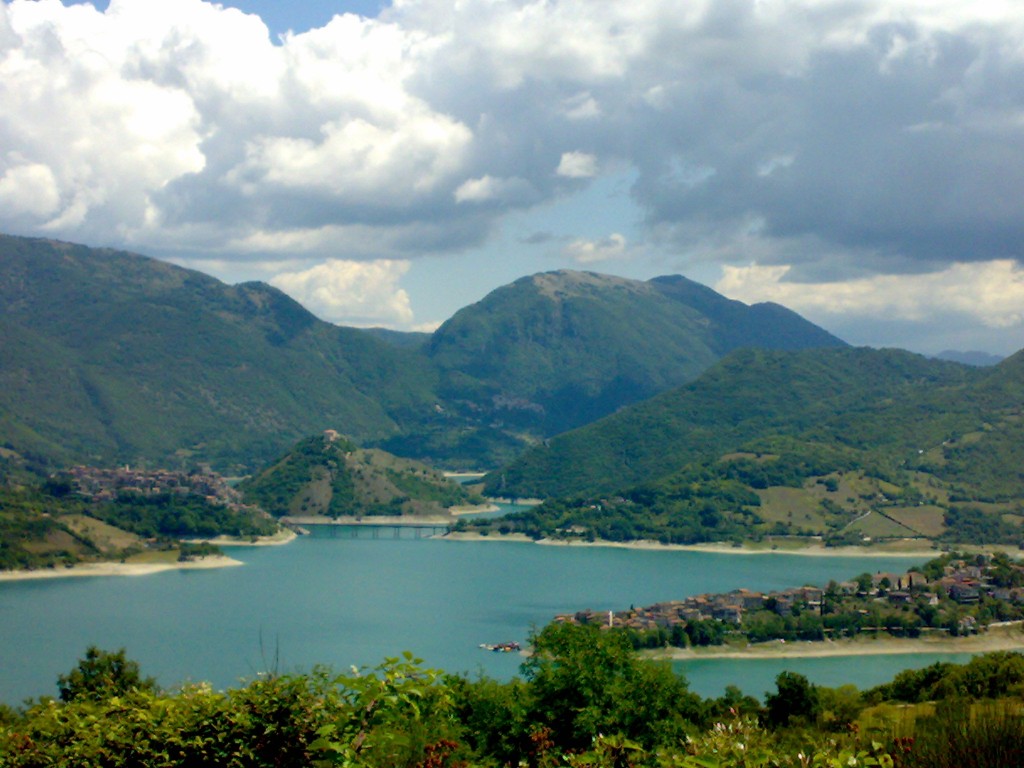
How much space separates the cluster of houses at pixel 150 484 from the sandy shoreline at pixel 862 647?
2847 inches

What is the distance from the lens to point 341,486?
132 metres

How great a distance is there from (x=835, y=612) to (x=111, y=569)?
170 feet

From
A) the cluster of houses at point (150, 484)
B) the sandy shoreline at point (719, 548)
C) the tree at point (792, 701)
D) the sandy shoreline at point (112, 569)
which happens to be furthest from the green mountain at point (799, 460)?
the tree at point (792, 701)

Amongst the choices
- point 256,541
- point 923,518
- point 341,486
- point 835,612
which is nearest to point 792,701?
point 835,612

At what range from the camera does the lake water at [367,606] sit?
4747 centimetres

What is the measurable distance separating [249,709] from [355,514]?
12331 centimetres

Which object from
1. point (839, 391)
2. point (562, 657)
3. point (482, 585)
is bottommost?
point (482, 585)

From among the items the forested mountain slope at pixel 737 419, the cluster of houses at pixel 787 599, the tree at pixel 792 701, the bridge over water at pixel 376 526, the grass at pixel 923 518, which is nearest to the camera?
the tree at pixel 792 701

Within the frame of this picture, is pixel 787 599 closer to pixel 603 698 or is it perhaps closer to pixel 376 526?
pixel 603 698

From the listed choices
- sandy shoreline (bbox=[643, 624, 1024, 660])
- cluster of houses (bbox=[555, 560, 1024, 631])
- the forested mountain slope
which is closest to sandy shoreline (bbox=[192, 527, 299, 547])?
the forested mountain slope

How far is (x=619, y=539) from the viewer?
4277 inches

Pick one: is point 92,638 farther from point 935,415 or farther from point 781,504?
point 935,415

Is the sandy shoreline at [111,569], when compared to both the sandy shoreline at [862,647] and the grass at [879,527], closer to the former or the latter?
the sandy shoreline at [862,647]

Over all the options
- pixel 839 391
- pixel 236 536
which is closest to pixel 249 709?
pixel 236 536
